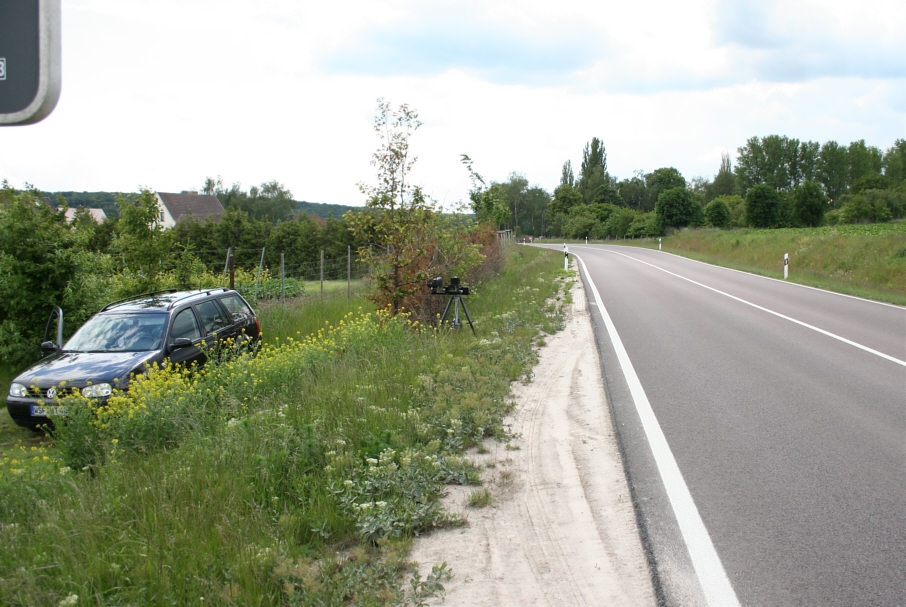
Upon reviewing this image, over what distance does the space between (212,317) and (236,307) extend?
961 mm

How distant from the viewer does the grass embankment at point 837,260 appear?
20203 millimetres

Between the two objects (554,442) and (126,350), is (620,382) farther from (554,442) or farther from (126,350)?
(126,350)

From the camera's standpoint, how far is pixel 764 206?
62.2 meters

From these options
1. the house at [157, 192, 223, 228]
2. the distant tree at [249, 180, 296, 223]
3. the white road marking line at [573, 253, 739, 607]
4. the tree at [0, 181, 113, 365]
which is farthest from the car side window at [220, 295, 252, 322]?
the distant tree at [249, 180, 296, 223]

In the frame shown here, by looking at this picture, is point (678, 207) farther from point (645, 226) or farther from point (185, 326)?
point (185, 326)

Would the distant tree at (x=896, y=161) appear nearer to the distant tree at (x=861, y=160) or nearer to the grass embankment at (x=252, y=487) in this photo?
the distant tree at (x=861, y=160)

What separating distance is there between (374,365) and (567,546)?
454 cm

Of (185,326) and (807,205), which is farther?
(807,205)

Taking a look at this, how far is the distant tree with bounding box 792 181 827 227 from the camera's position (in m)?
64.2

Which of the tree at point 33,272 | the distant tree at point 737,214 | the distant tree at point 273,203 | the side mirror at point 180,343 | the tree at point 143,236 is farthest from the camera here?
the distant tree at point 273,203

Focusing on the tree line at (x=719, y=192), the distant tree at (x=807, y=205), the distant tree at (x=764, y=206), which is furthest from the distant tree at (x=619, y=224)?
the distant tree at (x=807, y=205)

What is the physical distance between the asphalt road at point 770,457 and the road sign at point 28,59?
3.25 m

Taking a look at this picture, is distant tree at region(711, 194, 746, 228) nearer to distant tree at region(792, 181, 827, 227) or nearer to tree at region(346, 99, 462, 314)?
distant tree at region(792, 181, 827, 227)

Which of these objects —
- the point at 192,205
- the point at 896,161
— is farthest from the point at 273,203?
the point at 896,161
